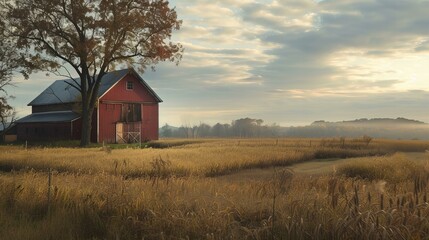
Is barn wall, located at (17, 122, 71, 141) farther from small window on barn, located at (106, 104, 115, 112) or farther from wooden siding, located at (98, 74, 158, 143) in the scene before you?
A: small window on barn, located at (106, 104, 115, 112)

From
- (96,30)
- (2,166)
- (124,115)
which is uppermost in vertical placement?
(96,30)

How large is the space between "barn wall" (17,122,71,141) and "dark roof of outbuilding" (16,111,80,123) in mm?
545

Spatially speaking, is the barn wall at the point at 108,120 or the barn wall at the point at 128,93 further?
the barn wall at the point at 128,93

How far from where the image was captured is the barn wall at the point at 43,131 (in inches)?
2014

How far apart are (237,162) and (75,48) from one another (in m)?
22.4

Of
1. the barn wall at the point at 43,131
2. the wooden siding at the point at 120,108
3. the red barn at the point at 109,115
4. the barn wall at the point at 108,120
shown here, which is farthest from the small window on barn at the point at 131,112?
the barn wall at the point at 43,131

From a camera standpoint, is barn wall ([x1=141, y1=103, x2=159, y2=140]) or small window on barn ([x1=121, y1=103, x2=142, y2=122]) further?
barn wall ([x1=141, y1=103, x2=159, y2=140])

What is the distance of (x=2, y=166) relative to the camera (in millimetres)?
24734

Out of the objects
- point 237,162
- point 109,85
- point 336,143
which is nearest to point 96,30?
point 109,85

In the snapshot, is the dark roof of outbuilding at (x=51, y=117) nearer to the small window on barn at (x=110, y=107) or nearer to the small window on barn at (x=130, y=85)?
the small window on barn at (x=110, y=107)

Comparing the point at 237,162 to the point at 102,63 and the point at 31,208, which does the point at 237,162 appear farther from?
the point at 102,63

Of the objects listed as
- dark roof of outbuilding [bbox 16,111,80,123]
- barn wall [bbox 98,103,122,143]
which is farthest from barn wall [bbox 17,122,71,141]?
barn wall [bbox 98,103,122,143]

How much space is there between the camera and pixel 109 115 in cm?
5138

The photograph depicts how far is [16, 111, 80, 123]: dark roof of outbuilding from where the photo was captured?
51.2 metres
